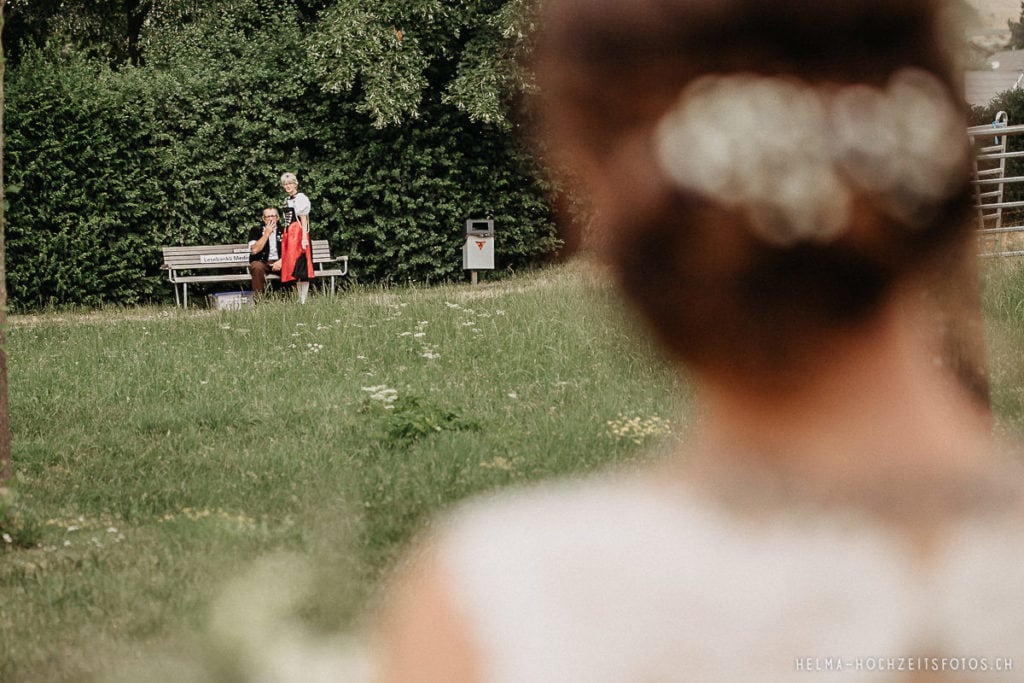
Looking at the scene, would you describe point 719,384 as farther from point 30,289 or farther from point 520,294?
point 30,289

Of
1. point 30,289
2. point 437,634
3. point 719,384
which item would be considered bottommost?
point 30,289

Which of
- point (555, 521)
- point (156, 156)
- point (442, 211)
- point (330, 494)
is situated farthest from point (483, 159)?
point (555, 521)

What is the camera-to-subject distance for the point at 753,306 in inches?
23.7

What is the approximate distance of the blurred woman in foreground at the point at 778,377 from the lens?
1.87 ft

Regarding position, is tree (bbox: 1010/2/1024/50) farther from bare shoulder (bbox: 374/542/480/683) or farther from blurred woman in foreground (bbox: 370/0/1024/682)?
bare shoulder (bbox: 374/542/480/683)

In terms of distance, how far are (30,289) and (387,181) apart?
18.4 feet

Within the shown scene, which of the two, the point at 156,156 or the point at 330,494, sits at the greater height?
the point at 156,156

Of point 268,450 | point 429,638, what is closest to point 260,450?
point 268,450

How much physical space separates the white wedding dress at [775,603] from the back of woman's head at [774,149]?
8 centimetres

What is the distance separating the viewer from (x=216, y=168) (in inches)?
689

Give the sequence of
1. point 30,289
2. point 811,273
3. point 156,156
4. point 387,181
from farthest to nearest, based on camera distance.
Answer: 1. point 387,181
2. point 156,156
3. point 30,289
4. point 811,273

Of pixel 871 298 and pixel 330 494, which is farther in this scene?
pixel 330 494

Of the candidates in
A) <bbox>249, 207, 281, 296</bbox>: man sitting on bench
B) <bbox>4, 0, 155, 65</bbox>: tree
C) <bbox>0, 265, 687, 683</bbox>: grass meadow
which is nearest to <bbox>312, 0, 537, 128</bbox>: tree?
<bbox>249, 207, 281, 296</bbox>: man sitting on bench

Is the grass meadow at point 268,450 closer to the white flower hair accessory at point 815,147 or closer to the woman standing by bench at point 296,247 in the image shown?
the white flower hair accessory at point 815,147
